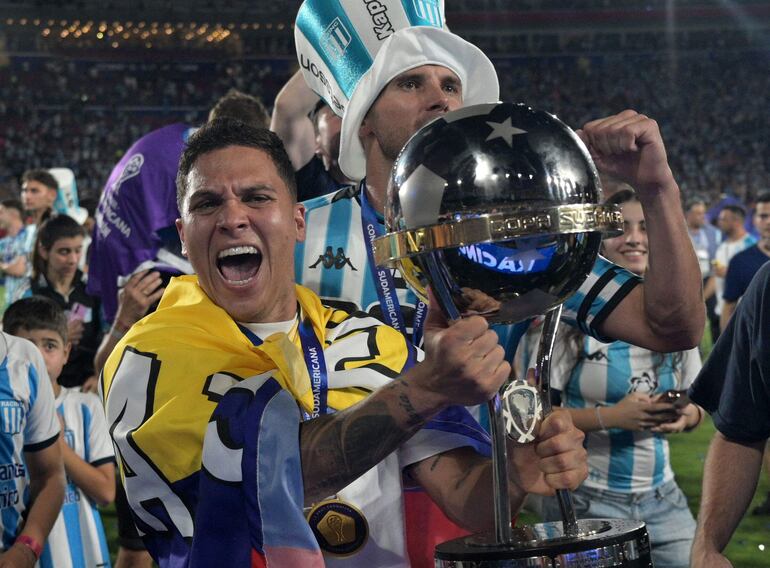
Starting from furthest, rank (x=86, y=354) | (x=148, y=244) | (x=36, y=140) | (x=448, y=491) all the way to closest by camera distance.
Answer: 1. (x=36, y=140)
2. (x=86, y=354)
3. (x=148, y=244)
4. (x=448, y=491)

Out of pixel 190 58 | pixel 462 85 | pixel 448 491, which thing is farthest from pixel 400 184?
pixel 190 58

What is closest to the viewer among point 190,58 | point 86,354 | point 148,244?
point 148,244

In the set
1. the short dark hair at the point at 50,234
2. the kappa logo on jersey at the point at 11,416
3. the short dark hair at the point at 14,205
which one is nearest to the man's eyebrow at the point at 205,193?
the kappa logo on jersey at the point at 11,416

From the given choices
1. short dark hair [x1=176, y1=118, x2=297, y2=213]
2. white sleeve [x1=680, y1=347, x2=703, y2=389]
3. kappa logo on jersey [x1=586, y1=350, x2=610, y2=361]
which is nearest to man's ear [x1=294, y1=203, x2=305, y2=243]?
short dark hair [x1=176, y1=118, x2=297, y2=213]

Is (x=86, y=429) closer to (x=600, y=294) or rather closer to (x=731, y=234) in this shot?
(x=600, y=294)

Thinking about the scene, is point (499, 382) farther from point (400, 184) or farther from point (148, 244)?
point (148, 244)

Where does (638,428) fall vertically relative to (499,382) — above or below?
below

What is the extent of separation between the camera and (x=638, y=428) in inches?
150

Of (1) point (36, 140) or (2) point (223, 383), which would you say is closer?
(2) point (223, 383)

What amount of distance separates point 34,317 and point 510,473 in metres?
3.09

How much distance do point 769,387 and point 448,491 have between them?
2.55ft

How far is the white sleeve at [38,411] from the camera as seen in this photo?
133 inches

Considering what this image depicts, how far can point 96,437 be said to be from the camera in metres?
4.46

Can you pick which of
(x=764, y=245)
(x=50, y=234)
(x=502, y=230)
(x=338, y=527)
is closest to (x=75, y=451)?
(x=50, y=234)
